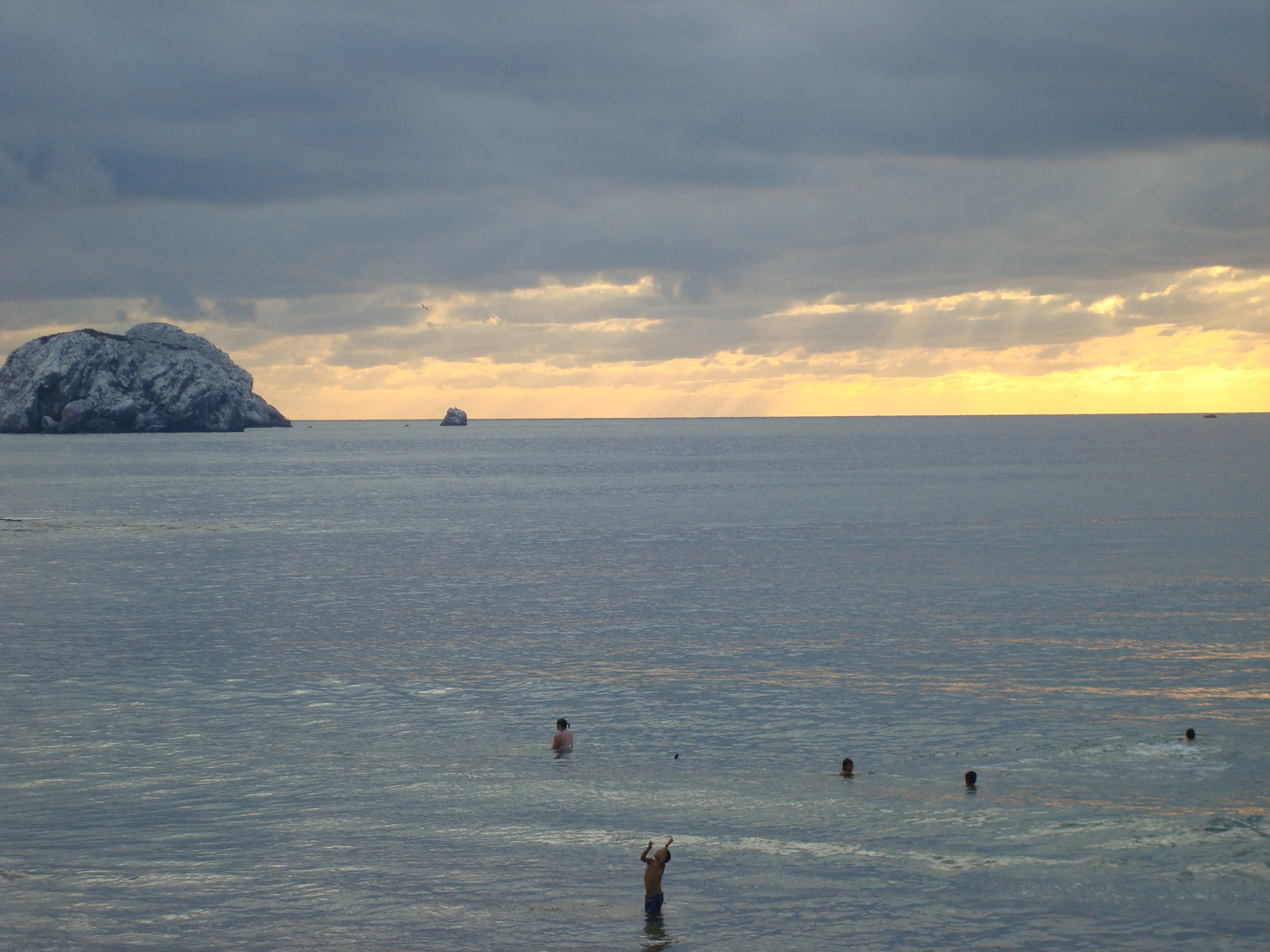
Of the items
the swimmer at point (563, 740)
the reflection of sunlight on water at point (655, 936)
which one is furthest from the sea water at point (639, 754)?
the swimmer at point (563, 740)

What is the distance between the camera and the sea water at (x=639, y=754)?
23.5 meters

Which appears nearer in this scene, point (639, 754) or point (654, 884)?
point (654, 884)

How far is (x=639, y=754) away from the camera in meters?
33.9

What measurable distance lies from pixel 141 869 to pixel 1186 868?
23603 mm

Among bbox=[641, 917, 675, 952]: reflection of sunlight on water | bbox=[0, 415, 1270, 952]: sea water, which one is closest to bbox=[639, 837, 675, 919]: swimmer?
bbox=[641, 917, 675, 952]: reflection of sunlight on water

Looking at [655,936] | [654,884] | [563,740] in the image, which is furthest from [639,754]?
[655,936]

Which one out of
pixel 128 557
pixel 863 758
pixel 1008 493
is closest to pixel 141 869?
pixel 863 758

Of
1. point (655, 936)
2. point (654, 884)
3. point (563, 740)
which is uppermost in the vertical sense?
point (563, 740)

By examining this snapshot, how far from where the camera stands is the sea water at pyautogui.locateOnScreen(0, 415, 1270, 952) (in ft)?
77.3

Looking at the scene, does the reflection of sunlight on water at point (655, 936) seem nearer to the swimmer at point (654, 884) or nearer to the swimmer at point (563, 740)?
the swimmer at point (654, 884)

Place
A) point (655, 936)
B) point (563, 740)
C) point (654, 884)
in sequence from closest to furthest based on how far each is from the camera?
point (655, 936) → point (654, 884) → point (563, 740)

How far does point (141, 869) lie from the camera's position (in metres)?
25.5

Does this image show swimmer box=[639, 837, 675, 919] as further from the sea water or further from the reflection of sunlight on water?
the sea water

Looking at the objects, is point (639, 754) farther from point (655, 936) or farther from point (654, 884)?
point (655, 936)
